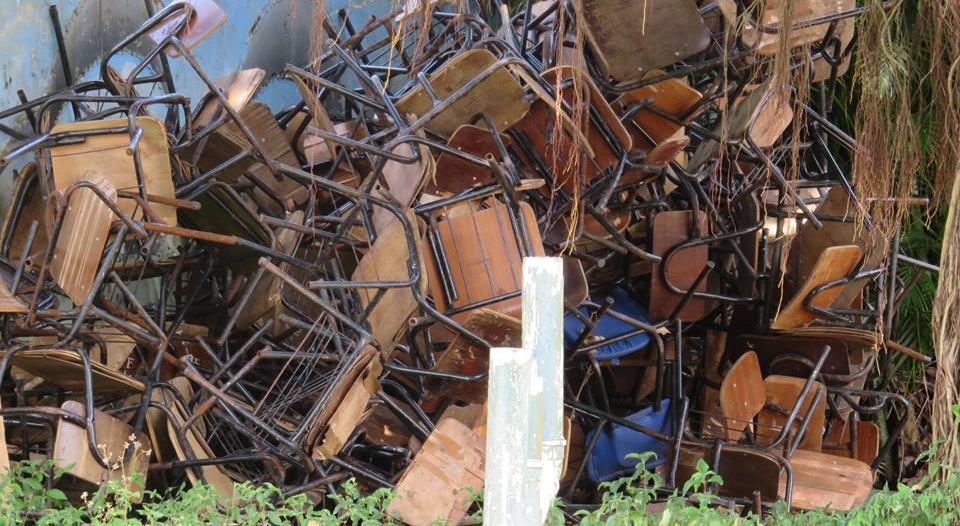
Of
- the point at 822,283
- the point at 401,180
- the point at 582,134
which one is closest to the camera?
the point at 582,134

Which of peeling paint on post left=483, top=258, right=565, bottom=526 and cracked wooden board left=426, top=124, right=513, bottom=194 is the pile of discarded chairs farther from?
peeling paint on post left=483, top=258, right=565, bottom=526

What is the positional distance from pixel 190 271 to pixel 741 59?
7.82ft

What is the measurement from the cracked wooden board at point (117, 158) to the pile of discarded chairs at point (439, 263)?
0.4 inches

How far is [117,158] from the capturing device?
3742mm

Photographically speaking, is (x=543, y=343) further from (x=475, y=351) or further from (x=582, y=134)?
(x=582, y=134)

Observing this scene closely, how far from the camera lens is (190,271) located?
4.65 meters

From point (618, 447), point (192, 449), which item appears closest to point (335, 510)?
point (192, 449)

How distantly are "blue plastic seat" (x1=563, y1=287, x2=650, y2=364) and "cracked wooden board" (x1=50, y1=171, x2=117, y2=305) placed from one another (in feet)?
5.52

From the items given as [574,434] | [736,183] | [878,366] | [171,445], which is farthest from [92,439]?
[878,366]

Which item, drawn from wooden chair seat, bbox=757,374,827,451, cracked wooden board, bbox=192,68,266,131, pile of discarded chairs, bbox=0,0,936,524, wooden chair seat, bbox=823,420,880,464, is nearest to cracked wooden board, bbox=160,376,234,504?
pile of discarded chairs, bbox=0,0,936,524

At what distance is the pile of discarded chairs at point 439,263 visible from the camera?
3.48 meters

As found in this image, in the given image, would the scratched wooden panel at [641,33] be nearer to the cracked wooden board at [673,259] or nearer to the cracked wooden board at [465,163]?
the cracked wooden board at [465,163]

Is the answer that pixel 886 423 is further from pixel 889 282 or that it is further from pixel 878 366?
pixel 889 282

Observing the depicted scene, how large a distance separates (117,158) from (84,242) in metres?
0.41
